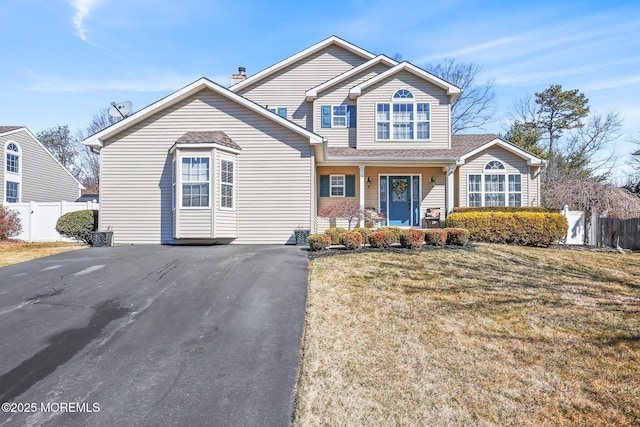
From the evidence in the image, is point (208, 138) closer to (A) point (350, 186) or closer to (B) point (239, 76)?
(A) point (350, 186)

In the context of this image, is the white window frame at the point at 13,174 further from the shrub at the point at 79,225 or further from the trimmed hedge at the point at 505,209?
the trimmed hedge at the point at 505,209

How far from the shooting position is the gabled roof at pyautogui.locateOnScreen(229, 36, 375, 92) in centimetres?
1645

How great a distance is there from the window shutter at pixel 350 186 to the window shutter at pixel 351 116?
2.36 meters

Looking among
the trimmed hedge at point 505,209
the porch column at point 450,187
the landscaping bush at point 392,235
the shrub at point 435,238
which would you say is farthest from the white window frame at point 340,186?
the shrub at point 435,238

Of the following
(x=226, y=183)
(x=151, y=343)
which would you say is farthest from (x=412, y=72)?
(x=151, y=343)

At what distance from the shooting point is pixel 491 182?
50.9ft

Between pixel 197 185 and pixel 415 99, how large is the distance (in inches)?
378

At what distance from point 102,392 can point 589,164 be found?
34349 mm

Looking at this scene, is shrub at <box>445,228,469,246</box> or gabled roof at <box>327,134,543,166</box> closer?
shrub at <box>445,228,469,246</box>

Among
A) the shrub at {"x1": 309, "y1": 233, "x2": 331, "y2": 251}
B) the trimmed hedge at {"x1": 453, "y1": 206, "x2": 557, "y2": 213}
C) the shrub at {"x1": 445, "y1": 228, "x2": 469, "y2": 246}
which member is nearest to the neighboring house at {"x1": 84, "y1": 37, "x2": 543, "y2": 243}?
the trimmed hedge at {"x1": 453, "y1": 206, "x2": 557, "y2": 213}

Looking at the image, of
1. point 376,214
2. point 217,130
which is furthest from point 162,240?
point 376,214

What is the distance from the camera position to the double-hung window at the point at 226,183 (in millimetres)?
11281

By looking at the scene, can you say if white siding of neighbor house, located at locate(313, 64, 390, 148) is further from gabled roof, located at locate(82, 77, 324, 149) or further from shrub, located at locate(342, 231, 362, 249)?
shrub, located at locate(342, 231, 362, 249)

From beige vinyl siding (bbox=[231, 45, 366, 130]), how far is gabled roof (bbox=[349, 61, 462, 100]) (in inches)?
95.4
